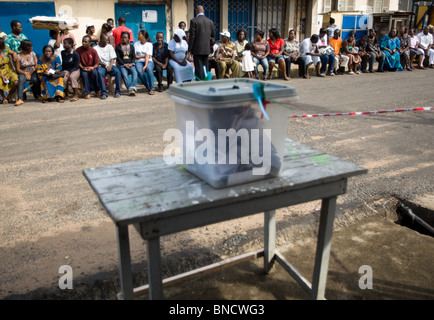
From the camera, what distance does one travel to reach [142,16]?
41.7 ft

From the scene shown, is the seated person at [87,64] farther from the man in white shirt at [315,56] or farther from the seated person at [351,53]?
the seated person at [351,53]

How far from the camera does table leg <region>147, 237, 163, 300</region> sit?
1.69 metres

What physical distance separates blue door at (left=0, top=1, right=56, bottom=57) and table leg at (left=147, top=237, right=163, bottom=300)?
11698 millimetres

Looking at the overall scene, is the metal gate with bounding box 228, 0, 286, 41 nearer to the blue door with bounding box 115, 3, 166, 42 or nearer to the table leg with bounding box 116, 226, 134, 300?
the blue door with bounding box 115, 3, 166, 42

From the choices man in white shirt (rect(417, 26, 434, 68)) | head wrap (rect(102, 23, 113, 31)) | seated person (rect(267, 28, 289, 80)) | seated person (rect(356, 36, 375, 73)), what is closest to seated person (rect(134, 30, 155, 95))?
head wrap (rect(102, 23, 113, 31))

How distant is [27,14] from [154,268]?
1185 centimetres

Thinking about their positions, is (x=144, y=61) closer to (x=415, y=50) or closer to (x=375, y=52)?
(x=375, y=52)

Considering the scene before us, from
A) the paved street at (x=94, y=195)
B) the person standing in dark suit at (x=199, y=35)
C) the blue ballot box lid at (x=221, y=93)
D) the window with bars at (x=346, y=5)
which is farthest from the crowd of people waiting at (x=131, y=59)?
the window with bars at (x=346, y=5)

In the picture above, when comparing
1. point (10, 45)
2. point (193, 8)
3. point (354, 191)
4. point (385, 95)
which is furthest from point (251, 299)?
point (193, 8)

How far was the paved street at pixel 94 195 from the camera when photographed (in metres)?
2.74

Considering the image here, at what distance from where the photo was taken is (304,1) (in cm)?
1582

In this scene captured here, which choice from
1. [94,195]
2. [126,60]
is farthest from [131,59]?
[94,195]

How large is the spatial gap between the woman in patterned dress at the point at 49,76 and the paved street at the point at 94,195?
37 cm

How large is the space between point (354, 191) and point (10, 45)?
811 cm
